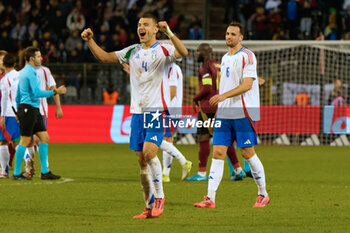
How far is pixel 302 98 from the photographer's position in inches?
782

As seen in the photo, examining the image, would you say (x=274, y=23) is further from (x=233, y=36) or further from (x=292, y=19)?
(x=233, y=36)

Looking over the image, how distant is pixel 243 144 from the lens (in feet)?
27.0

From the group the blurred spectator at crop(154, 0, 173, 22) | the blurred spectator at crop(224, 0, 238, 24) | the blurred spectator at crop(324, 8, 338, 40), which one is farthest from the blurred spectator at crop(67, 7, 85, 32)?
the blurred spectator at crop(324, 8, 338, 40)

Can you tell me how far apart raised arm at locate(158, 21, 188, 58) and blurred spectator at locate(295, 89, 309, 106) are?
12788 mm

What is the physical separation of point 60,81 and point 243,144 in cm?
1386

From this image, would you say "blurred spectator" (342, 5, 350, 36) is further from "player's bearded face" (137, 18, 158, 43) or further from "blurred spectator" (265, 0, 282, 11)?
"player's bearded face" (137, 18, 158, 43)

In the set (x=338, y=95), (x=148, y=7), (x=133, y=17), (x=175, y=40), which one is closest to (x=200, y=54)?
(x=175, y=40)

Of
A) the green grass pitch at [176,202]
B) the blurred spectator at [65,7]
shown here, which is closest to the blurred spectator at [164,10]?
the blurred spectator at [65,7]

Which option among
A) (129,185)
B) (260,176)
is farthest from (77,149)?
(260,176)

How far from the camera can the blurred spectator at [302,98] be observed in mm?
19748

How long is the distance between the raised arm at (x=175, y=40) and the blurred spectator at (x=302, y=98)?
12788mm

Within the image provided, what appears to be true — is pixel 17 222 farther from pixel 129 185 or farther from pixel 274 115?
pixel 274 115

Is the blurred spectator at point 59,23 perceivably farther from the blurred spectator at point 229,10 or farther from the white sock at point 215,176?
the white sock at point 215,176

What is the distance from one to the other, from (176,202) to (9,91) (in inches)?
170
